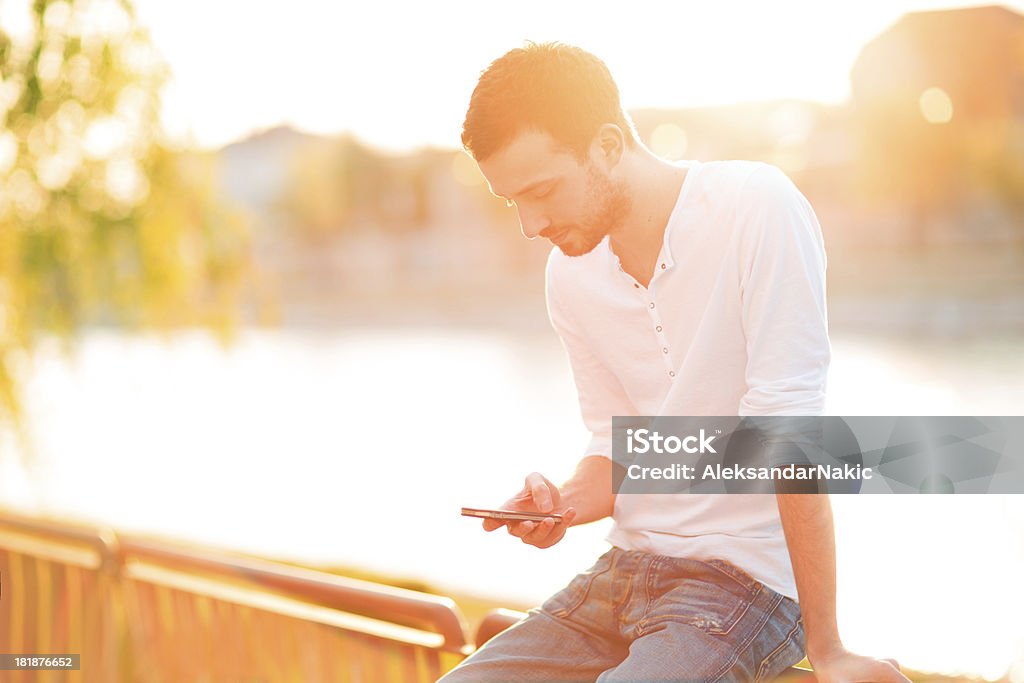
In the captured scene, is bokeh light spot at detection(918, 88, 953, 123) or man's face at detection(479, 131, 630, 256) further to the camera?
bokeh light spot at detection(918, 88, 953, 123)

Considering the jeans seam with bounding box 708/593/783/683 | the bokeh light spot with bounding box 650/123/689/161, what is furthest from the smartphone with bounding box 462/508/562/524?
the bokeh light spot with bounding box 650/123/689/161

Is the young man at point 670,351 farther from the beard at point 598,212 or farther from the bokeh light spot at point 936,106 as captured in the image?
the bokeh light spot at point 936,106

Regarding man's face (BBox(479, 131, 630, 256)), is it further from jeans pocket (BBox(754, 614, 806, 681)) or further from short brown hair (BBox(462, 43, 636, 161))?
jeans pocket (BBox(754, 614, 806, 681))

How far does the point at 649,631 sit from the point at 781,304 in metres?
0.63

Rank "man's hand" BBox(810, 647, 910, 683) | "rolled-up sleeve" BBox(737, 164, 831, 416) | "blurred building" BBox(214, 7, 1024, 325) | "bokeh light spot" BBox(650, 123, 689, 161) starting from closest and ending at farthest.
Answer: "man's hand" BBox(810, 647, 910, 683)
"rolled-up sleeve" BBox(737, 164, 831, 416)
"blurred building" BBox(214, 7, 1024, 325)
"bokeh light spot" BBox(650, 123, 689, 161)

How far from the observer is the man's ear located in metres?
1.98

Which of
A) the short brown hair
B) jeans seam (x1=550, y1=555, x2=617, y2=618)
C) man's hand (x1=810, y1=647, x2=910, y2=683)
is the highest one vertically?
the short brown hair

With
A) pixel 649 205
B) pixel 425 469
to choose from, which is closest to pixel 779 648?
pixel 649 205

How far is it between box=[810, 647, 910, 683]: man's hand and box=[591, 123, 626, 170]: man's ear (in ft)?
3.06

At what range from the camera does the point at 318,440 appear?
18.1m

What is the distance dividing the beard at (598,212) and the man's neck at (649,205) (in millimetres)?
18

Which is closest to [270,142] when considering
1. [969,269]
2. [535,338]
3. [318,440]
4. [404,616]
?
[535,338]

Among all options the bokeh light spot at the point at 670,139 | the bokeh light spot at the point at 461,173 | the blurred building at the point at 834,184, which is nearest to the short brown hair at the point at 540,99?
the blurred building at the point at 834,184

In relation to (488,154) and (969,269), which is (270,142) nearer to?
(969,269)
